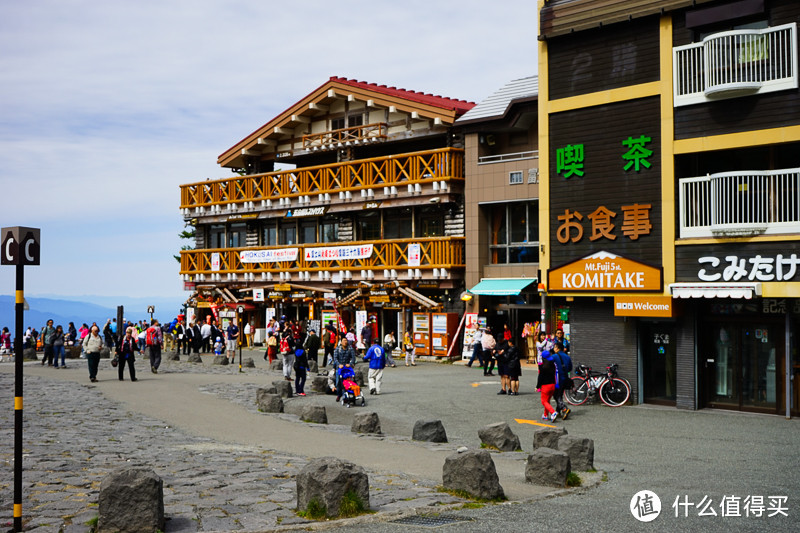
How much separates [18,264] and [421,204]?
27729 millimetres

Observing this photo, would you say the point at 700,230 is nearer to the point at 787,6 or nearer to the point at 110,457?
the point at 787,6

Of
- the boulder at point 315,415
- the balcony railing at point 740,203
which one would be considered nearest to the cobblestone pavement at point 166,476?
the boulder at point 315,415

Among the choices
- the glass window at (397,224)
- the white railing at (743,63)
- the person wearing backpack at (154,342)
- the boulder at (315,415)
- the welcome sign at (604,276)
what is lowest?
the boulder at (315,415)

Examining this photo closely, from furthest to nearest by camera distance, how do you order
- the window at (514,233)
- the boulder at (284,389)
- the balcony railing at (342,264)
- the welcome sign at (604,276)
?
1. the balcony railing at (342,264)
2. the window at (514,233)
3. the boulder at (284,389)
4. the welcome sign at (604,276)

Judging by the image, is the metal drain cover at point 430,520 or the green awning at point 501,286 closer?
the metal drain cover at point 430,520

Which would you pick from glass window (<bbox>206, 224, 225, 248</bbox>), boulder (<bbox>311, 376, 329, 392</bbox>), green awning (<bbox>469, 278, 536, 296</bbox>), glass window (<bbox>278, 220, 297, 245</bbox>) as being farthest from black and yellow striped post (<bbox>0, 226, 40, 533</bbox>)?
glass window (<bbox>206, 224, 225, 248</bbox>)

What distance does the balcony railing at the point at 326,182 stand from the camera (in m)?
35.0

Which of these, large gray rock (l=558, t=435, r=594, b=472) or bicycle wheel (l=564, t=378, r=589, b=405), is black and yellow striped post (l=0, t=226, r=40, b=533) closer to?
large gray rock (l=558, t=435, r=594, b=472)

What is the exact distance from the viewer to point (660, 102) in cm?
2062

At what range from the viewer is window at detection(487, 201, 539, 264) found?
33375 mm

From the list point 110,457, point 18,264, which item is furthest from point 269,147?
point 18,264

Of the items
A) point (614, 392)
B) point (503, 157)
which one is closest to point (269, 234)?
point (503, 157)

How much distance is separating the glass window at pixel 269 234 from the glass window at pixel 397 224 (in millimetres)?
7989

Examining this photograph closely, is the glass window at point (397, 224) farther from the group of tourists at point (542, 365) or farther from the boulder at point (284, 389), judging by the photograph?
the boulder at point (284, 389)
